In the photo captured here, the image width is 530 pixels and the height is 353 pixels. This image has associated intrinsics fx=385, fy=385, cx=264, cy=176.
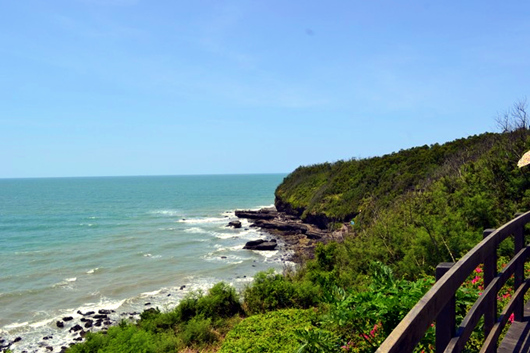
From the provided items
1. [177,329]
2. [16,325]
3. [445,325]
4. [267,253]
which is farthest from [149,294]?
[445,325]

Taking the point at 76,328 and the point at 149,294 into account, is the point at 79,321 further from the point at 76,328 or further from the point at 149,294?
the point at 149,294

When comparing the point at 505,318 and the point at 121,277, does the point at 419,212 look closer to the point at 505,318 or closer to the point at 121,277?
the point at 505,318

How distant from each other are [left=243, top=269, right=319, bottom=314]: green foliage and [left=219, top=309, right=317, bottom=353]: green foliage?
2.28m

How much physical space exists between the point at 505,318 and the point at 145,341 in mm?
13153

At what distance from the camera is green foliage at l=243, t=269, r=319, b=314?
57.2ft

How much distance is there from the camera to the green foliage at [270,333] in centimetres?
1120

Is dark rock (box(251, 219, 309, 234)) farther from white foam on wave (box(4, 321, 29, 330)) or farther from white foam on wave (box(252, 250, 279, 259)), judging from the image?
white foam on wave (box(4, 321, 29, 330))

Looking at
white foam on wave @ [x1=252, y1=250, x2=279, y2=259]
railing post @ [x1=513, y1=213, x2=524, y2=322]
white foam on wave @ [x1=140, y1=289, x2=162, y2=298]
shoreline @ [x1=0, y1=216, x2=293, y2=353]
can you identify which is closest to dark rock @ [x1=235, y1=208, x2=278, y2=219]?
white foam on wave @ [x1=252, y1=250, x2=279, y2=259]

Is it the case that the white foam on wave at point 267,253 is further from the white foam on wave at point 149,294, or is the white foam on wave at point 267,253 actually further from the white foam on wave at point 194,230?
the white foam on wave at point 194,230

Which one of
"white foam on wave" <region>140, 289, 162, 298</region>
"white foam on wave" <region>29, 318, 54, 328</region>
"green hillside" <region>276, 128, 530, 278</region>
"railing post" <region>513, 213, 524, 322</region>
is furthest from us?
"white foam on wave" <region>140, 289, 162, 298</region>

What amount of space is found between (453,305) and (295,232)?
5076 cm

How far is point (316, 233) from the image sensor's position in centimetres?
4753

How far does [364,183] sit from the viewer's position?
52344 mm

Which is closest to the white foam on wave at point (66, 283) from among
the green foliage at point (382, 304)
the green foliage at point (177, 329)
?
the green foliage at point (177, 329)
